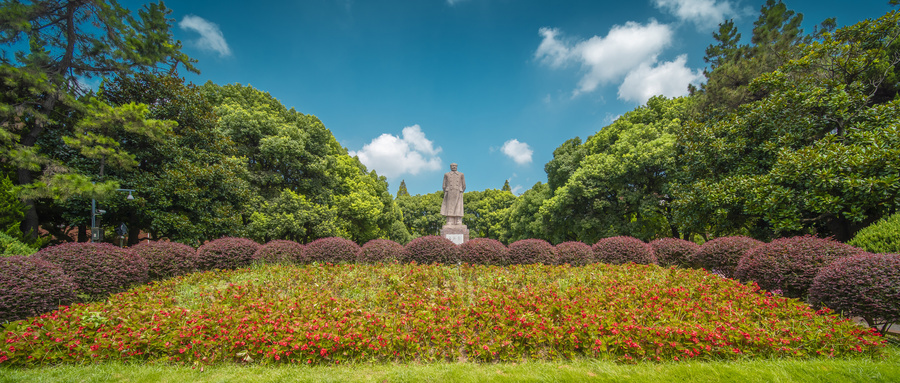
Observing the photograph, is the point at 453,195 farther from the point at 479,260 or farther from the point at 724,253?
the point at 724,253

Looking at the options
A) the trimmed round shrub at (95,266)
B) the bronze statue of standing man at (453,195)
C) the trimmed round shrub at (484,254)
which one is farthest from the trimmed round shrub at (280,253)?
the bronze statue of standing man at (453,195)

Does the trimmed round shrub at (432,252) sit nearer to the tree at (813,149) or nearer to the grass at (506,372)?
the grass at (506,372)

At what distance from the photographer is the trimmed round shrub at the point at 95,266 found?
5.59 meters

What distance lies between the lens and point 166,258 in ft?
24.3

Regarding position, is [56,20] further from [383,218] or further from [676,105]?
[676,105]

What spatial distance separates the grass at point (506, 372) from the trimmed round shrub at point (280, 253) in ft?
16.0

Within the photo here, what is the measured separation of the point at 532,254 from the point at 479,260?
1.33 m

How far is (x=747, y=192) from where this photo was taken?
892 centimetres

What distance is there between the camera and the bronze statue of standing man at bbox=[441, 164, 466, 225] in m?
12.4

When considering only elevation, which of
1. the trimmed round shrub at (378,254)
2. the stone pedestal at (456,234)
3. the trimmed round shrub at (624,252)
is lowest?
the trimmed round shrub at (378,254)

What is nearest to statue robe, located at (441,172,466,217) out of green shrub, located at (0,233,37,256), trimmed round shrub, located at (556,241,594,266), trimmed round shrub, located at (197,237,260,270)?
trimmed round shrub, located at (556,241,594,266)

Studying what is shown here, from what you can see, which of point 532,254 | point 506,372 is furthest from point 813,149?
point 506,372

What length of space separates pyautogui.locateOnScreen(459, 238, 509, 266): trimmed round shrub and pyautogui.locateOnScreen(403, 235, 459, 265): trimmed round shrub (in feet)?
0.78

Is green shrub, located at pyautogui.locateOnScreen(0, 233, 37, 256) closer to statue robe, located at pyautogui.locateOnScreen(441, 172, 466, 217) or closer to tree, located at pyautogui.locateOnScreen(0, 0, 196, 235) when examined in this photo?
tree, located at pyautogui.locateOnScreen(0, 0, 196, 235)
